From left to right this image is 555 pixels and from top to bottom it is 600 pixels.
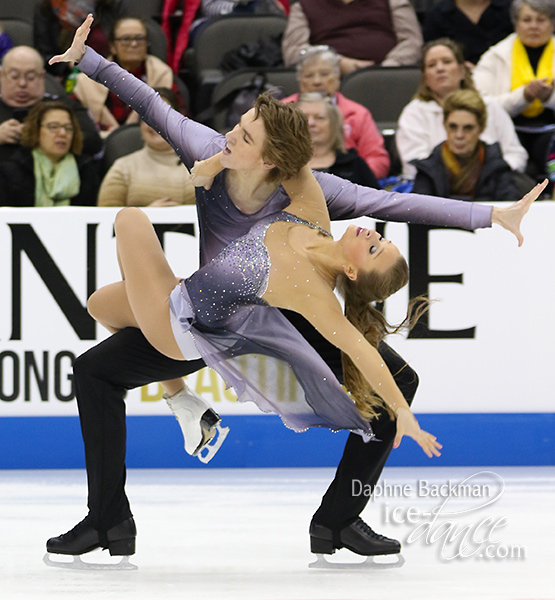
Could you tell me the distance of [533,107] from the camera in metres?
5.59

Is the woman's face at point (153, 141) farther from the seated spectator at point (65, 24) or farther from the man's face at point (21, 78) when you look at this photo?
the seated spectator at point (65, 24)

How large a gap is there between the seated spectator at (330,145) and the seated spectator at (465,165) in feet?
0.91

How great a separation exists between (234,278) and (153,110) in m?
0.54

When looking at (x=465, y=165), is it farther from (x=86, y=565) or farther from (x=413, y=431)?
(x=86, y=565)

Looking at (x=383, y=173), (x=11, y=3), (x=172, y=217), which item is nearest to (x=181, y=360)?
(x=172, y=217)

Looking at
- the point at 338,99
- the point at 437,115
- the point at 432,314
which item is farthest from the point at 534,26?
the point at 432,314

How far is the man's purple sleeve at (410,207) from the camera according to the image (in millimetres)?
2938

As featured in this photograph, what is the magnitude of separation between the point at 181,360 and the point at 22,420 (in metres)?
1.87

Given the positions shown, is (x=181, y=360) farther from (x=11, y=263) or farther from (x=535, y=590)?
(x=11, y=263)

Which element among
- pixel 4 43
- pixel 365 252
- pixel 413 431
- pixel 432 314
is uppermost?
pixel 4 43

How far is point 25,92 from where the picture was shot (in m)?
5.40

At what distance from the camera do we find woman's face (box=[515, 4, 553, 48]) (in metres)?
5.64

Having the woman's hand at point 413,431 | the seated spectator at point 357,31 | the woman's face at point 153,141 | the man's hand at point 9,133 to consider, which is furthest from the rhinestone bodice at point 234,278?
the seated spectator at point 357,31

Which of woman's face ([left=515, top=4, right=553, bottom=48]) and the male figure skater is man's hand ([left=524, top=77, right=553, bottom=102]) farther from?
the male figure skater
